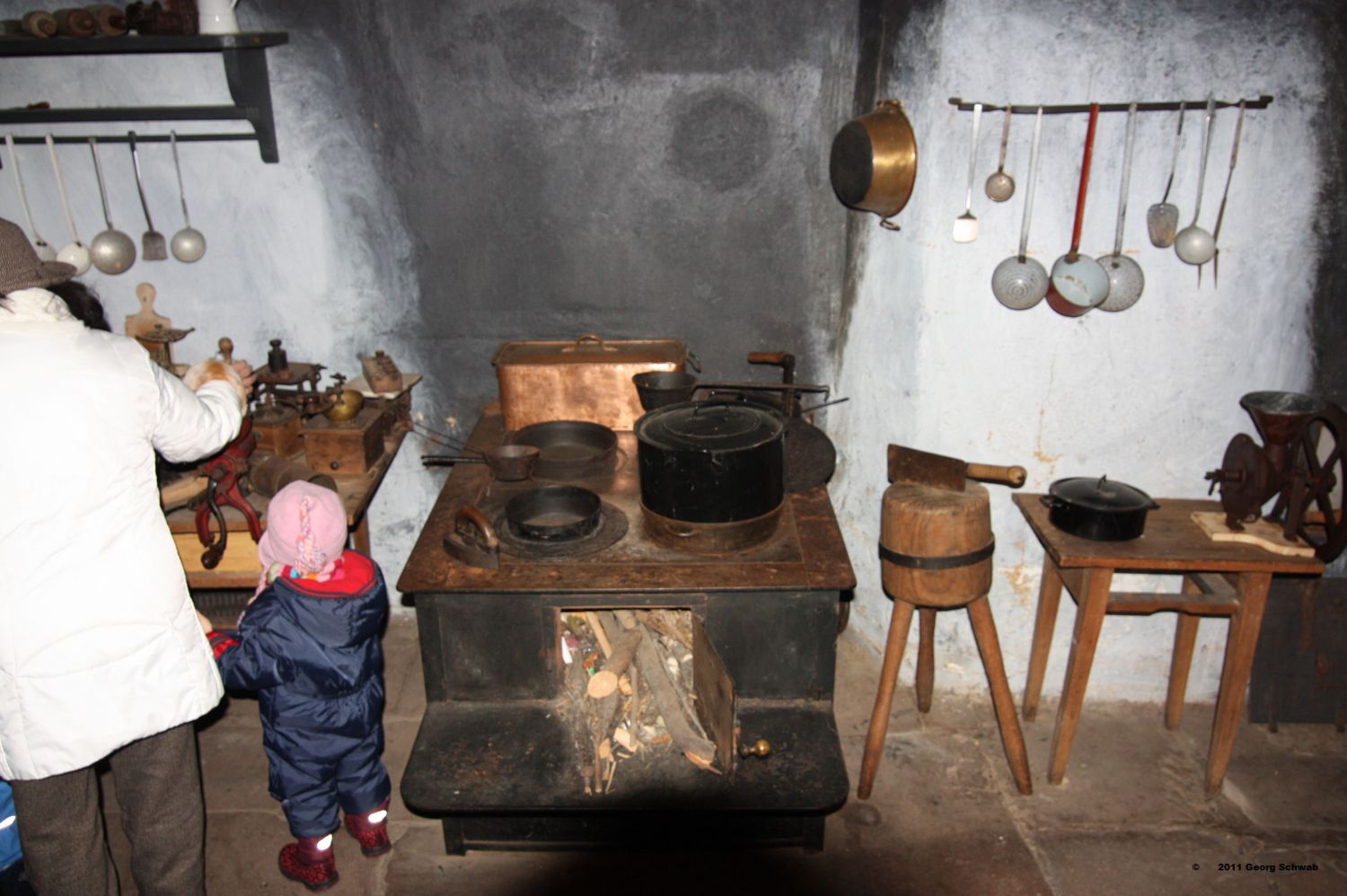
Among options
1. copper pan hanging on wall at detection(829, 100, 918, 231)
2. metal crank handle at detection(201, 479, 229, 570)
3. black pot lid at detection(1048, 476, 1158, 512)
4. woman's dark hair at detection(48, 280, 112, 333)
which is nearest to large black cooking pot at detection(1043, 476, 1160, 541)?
black pot lid at detection(1048, 476, 1158, 512)

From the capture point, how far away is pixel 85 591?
88.1 inches

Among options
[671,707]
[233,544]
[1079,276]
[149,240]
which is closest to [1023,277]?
[1079,276]

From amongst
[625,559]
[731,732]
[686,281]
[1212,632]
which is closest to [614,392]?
[686,281]

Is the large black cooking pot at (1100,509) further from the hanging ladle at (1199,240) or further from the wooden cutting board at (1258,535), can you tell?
the hanging ladle at (1199,240)

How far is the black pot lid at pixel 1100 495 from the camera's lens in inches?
119

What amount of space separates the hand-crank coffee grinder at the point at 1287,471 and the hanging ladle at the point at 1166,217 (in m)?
0.62

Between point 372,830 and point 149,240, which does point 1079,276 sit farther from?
point 149,240

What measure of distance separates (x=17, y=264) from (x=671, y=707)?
2128 mm

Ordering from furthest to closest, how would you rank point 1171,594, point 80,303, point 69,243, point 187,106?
point 69,243, point 187,106, point 1171,594, point 80,303

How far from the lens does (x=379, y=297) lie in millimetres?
3904

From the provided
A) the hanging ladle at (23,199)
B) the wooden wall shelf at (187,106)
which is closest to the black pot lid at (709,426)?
the wooden wall shelf at (187,106)

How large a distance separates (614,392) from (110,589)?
193 cm

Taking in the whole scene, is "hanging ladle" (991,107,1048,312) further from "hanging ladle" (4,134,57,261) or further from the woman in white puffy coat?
"hanging ladle" (4,134,57,261)

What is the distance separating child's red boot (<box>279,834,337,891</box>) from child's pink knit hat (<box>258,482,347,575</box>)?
3.12 ft
